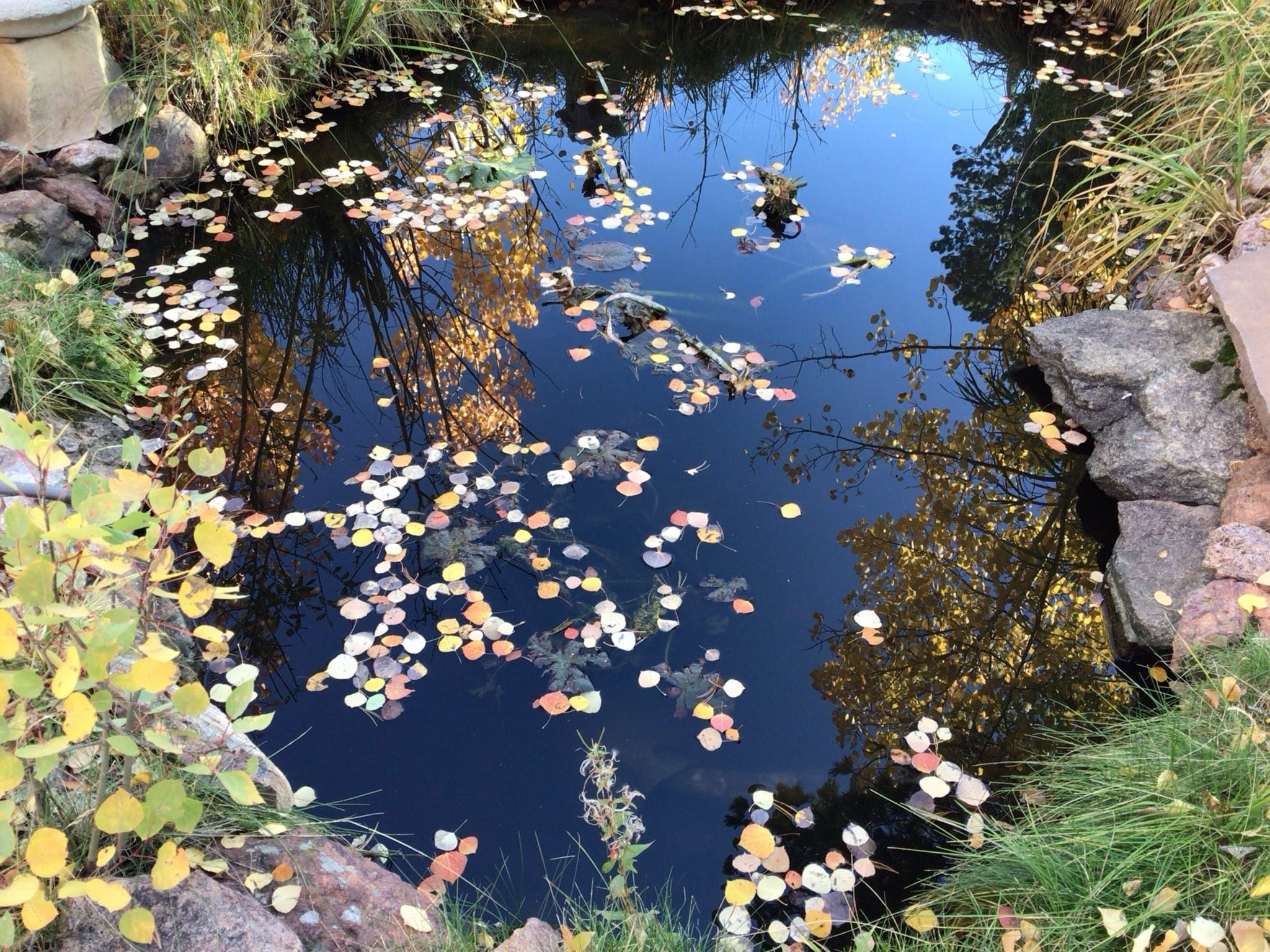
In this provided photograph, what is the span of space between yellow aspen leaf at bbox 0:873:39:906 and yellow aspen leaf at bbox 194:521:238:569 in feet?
1.69

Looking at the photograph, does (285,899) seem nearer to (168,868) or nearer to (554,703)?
(168,868)

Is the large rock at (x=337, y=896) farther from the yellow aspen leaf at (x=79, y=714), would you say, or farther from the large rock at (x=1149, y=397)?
the large rock at (x=1149, y=397)

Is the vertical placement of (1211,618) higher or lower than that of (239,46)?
lower

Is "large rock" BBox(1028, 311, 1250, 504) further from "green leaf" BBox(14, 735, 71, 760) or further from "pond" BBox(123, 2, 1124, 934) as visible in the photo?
"green leaf" BBox(14, 735, 71, 760)

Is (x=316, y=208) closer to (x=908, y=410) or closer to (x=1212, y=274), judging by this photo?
(x=908, y=410)

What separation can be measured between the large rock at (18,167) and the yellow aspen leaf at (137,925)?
3735mm

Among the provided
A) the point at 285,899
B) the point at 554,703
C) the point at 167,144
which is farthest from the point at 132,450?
the point at 167,144

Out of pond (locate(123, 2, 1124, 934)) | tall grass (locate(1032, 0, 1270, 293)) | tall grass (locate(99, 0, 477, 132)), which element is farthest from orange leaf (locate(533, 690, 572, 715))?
tall grass (locate(99, 0, 477, 132))

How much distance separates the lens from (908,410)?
360 centimetres

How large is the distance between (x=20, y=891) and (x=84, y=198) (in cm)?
366

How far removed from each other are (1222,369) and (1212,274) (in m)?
0.33

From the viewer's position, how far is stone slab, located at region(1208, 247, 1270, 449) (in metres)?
2.88

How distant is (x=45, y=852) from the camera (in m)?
Answer: 1.38

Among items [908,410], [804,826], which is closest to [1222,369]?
[908,410]
